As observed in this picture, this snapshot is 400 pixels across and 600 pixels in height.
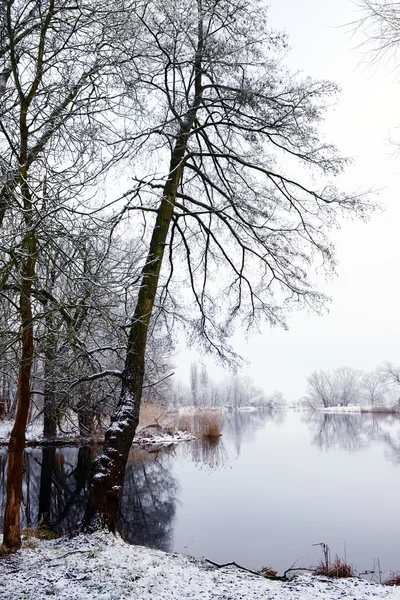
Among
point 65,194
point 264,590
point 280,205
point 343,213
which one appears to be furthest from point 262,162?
point 264,590

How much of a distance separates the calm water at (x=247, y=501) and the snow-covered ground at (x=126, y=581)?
238 cm

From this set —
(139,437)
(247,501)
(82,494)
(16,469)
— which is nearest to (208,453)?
(139,437)

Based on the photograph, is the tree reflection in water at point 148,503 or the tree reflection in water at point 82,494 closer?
the tree reflection in water at point 148,503

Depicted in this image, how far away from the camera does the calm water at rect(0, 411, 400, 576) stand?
6629 millimetres

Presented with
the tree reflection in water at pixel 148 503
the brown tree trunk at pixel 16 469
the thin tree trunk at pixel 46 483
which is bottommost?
the tree reflection in water at pixel 148 503

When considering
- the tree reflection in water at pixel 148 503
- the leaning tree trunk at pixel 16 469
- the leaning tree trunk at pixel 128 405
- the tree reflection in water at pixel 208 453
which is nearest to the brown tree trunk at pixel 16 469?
the leaning tree trunk at pixel 16 469

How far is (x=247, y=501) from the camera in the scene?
31.1ft

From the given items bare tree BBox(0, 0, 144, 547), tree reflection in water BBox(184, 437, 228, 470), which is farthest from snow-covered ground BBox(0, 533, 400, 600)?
tree reflection in water BBox(184, 437, 228, 470)

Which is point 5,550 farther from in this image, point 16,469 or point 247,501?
point 247,501

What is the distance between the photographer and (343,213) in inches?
242

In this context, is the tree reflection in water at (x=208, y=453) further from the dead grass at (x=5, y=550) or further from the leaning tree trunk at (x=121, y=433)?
the dead grass at (x=5, y=550)

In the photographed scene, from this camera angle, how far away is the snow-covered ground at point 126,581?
3.10 meters

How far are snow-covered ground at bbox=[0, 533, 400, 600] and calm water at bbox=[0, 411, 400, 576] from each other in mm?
2385

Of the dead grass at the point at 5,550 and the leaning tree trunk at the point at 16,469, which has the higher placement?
the leaning tree trunk at the point at 16,469
